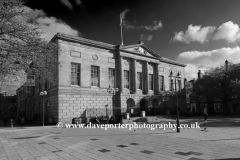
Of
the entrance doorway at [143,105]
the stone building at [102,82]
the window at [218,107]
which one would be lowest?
the window at [218,107]

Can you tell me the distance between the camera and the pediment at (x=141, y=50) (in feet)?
130

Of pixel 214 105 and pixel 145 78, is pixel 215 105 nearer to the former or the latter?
pixel 214 105

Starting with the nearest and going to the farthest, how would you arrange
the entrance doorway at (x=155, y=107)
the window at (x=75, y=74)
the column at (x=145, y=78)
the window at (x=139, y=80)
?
the window at (x=75, y=74), the window at (x=139, y=80), the column at (x=145, y=78), the entrance doorway at (x=155, y=107)

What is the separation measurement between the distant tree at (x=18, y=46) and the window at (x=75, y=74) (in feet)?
56.7

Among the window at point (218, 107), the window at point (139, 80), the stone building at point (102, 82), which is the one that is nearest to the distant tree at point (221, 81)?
the stone building at point (102, 82)

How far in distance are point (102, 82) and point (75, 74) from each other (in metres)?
5.38

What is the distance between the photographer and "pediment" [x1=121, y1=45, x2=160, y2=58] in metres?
39.5

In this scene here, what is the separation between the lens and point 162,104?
4512 cm

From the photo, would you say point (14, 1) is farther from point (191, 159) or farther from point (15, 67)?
point (191, 159)

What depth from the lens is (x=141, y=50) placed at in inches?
1652

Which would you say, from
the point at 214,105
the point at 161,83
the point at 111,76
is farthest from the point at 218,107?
the point at 111,76

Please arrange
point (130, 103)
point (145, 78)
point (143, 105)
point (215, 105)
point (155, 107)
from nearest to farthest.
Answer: point (130, 103)
point (145, 78)
point (143, 105)
point (155, 107)
point (215, 105)

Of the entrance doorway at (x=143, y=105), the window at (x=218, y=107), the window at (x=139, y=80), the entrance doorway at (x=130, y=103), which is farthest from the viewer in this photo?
the window at (x=218, y=107)

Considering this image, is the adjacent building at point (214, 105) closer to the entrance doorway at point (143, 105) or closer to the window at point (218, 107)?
the window at point (218, 107)
